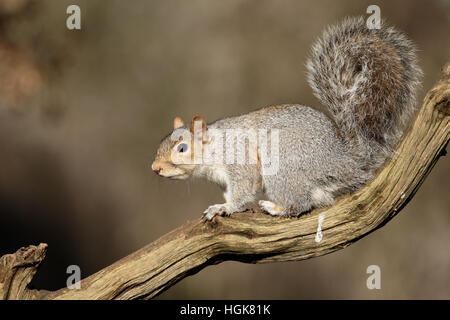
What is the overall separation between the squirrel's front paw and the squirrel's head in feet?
0.65

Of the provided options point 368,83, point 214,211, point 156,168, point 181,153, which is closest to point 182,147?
point 181,153

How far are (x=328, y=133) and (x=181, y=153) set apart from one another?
58 cm

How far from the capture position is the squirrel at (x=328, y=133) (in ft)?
7.33

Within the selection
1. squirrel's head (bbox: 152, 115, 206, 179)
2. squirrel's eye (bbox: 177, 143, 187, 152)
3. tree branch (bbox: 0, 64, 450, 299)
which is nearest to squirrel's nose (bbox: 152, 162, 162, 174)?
squirrel's head (bbox: 152, 115, 206, 179)

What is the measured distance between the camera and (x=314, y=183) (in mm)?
2244

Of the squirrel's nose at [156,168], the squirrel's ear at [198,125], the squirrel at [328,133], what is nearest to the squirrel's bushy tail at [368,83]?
the squirrel at [328,133]

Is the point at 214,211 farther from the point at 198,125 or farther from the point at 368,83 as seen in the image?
the point at 368,83

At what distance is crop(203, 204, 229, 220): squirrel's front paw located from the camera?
2.19 meters

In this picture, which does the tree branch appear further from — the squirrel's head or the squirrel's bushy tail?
the squirrel's head

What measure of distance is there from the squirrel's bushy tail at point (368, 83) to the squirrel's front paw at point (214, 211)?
1.82ft

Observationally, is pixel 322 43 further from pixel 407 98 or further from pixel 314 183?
pixel 314 183

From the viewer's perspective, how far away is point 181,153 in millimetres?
2309

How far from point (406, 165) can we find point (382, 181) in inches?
4.1
